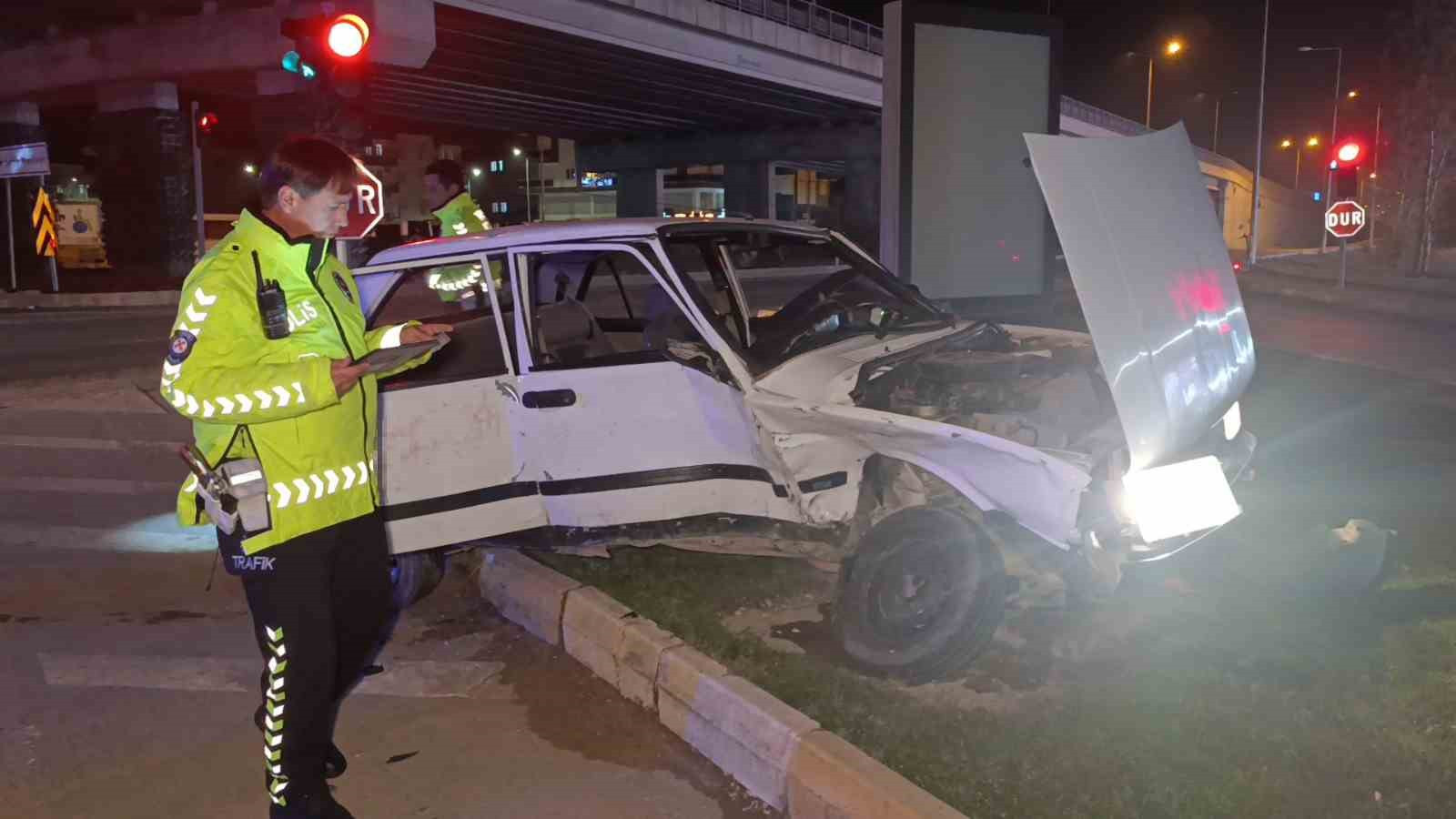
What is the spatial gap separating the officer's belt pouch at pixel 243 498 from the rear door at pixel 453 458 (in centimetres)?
178

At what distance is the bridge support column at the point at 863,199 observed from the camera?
2021 inches

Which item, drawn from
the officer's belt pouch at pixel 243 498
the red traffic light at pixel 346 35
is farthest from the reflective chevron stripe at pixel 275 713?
the red traffic light at pixel 346 35

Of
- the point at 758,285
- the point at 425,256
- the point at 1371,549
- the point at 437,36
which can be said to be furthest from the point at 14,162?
the point at 1371,549

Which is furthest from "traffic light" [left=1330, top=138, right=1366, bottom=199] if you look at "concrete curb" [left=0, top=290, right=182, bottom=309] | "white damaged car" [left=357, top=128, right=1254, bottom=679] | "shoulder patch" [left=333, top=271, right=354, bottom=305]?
→ "concrete curb" [left=0, top=290, right=182, bottom=309]

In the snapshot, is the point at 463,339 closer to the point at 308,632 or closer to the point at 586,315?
the point at 586,315

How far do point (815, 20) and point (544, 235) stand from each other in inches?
1440

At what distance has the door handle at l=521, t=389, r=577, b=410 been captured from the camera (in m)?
4.88

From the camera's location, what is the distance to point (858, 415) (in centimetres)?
419

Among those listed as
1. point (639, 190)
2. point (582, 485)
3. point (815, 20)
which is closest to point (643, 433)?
point (582, 485)

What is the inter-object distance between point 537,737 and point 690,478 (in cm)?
125

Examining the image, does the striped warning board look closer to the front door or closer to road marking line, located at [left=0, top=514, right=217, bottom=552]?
road marking line, located at [left=0, top=514, right=217, bottom=552]

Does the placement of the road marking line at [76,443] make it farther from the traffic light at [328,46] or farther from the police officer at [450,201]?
the police officer at [450,201]

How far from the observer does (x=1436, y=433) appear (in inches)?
342

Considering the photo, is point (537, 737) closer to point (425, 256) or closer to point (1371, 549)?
point (425, 256)
